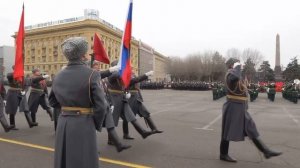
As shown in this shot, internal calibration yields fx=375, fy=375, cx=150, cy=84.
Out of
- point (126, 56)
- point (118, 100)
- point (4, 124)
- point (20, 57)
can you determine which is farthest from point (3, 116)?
point (126, 56)

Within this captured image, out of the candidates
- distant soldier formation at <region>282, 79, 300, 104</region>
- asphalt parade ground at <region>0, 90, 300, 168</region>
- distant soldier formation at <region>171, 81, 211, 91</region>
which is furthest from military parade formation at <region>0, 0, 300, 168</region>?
distant soldier formation at <region>171, 81, 211, 91</region>

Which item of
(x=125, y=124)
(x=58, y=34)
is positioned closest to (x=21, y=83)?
(x=125, y=124)

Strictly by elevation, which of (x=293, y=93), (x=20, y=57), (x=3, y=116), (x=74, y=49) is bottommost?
(x=3, y=116)

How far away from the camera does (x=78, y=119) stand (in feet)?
12.8

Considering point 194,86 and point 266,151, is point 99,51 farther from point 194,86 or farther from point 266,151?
point 194,86

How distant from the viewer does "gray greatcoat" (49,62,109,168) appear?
A: 3838 mm

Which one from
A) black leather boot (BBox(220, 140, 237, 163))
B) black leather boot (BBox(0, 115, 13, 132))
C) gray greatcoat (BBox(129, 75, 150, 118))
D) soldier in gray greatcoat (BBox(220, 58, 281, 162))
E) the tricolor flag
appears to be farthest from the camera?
black leather boot (BBox(0, 115, 13, 132))

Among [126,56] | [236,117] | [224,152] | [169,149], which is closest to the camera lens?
[236,117]

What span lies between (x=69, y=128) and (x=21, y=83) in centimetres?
671

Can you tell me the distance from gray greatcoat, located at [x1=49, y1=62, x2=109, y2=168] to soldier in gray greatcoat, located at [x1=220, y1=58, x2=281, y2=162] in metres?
2.97

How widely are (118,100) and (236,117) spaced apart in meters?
2.58

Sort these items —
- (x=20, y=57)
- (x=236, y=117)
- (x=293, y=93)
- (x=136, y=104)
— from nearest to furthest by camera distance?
1. (x=236, y=117)
2. (x=136, y=104)
3. (x=20, y=57)
4. (x=293, y=93)

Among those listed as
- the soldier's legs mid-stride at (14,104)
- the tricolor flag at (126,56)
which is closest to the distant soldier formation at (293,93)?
the soldier's legs mid-stride at (14,104)

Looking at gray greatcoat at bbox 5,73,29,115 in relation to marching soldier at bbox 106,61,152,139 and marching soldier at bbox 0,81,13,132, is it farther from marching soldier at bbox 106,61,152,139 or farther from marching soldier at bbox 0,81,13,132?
marching soldier at bbox 106,61,152,139
